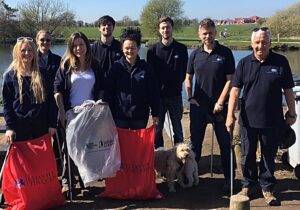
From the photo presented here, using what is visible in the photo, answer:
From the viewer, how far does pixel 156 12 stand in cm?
6994

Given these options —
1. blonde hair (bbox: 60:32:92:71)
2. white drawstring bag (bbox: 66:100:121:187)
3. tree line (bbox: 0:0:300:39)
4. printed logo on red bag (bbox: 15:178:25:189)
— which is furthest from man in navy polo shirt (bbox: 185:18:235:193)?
tree line (bbox: 0:0:300:39)

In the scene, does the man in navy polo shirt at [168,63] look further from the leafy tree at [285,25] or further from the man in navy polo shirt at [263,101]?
the leafy tree at [285,25]

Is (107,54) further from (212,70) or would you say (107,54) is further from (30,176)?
(30,176)

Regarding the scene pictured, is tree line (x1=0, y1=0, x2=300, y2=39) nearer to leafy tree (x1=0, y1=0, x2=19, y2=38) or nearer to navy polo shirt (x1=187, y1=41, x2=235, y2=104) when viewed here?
leafy tree (x1=0, y1=0, x2=19, y2=38)

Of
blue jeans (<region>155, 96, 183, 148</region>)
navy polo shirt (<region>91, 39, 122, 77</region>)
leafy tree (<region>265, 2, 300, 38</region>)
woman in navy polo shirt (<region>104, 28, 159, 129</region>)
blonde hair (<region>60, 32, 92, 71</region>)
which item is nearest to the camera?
blonde hair (<region>60, 32, 92, 71</region>)

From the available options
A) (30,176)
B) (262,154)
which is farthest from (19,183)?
(262,154)

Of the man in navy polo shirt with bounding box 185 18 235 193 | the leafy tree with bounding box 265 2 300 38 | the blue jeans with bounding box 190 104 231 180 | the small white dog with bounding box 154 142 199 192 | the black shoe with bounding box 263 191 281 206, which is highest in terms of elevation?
the leafy tree with bounding box 265 2 300 38

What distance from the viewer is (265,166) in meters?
5.46

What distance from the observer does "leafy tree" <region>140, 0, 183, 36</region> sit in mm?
68125

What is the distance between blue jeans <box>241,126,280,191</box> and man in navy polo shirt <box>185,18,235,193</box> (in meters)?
0.39

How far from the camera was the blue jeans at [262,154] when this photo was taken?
5.36 metres

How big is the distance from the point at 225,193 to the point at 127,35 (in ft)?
7.83

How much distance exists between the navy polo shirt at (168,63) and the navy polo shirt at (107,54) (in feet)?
1.48

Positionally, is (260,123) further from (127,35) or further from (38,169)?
(38,169)
